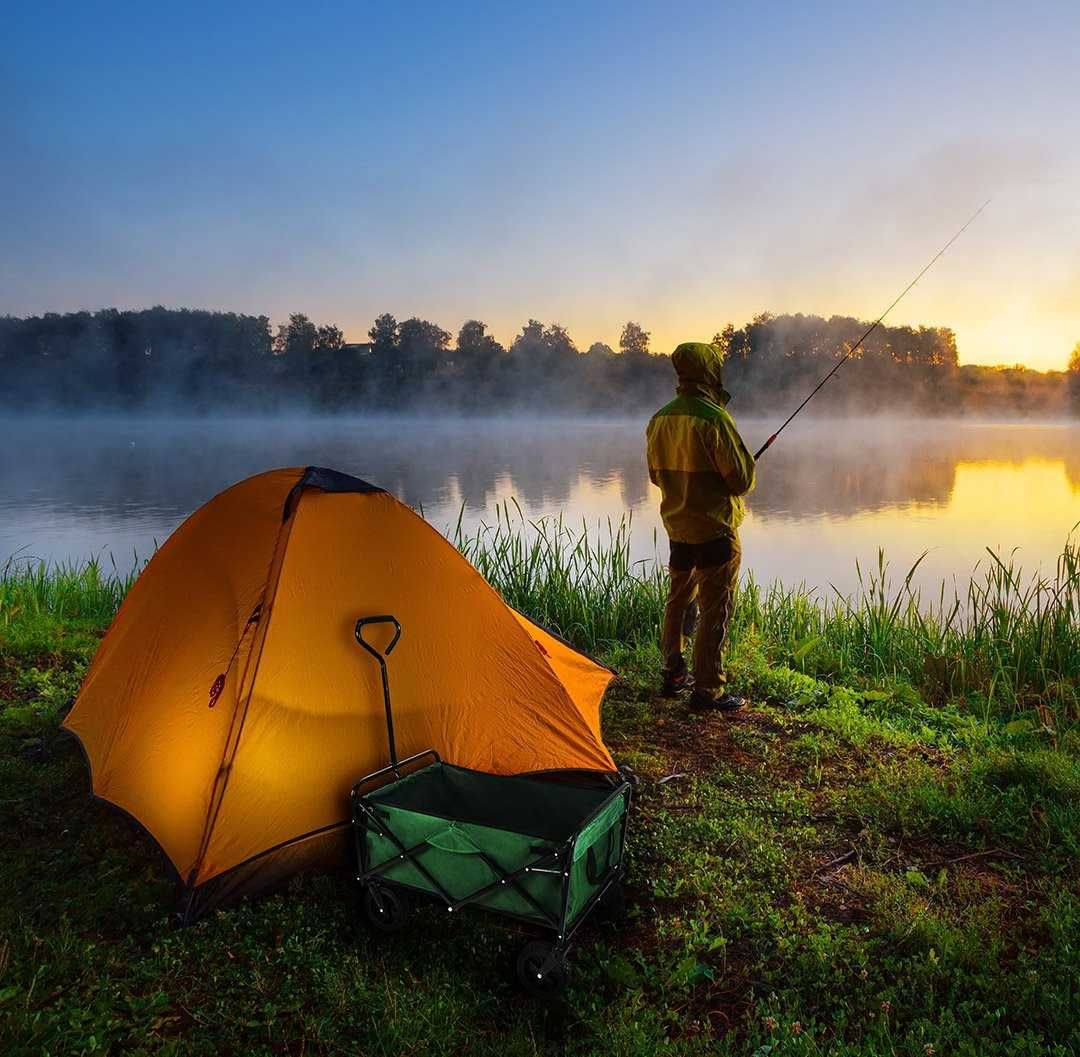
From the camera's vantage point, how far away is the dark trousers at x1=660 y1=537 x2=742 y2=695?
5262 millimetres

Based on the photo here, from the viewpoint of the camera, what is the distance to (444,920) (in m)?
3.26

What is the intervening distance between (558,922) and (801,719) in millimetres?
2940

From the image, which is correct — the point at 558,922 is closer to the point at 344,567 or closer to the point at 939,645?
the point at 344,567

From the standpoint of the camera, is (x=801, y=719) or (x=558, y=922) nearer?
(x=558, y=922)

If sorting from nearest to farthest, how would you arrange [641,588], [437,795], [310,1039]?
[310,1039] < [437,795] < [641,588]

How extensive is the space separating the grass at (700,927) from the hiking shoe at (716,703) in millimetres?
168

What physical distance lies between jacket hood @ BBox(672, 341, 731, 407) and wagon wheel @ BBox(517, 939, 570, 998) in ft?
11.2

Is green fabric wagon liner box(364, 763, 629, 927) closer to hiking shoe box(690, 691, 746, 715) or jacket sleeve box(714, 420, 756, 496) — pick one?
hiking shoe box(690, 691, 746, 715)

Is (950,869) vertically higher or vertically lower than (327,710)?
Answer: lower

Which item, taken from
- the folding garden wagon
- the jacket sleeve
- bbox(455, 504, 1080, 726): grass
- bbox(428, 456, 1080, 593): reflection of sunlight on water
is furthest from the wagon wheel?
bbox(428, 456, 1080, 593): reflection of sunlight on water

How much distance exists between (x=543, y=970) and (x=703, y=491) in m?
3.07

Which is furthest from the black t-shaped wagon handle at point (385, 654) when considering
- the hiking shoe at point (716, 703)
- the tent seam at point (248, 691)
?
the hiking shoe at point (716, 703)

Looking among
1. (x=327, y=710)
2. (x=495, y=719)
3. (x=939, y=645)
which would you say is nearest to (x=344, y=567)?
(x=327, y=710)

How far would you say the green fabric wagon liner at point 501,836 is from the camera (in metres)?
2.90
